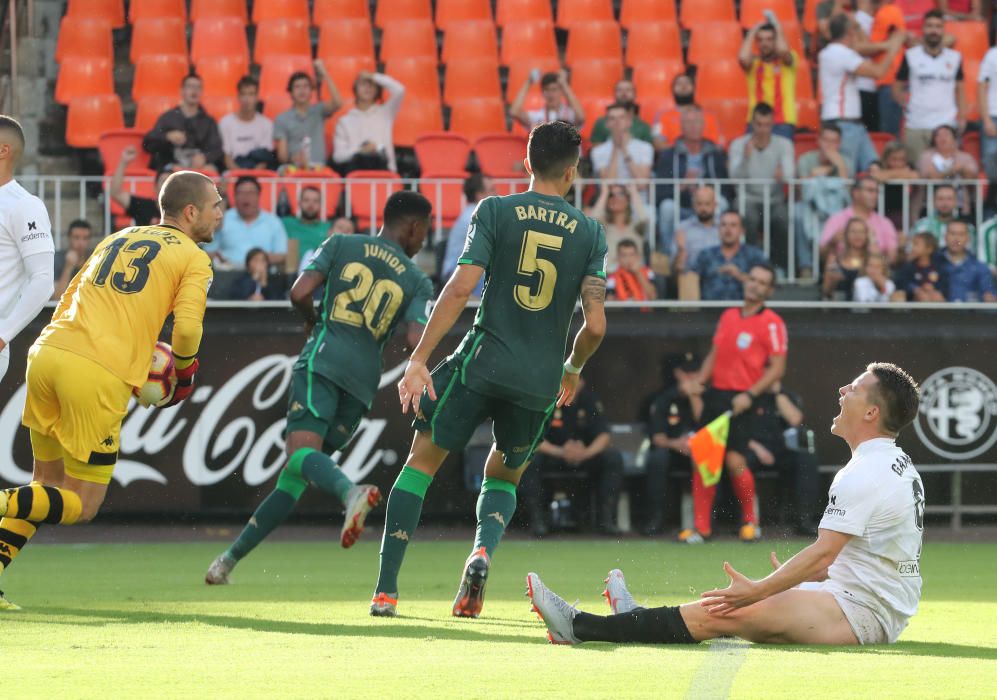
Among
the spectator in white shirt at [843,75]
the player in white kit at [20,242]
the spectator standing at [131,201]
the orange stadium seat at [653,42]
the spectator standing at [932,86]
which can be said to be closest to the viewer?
the player in white kit at [20,242]

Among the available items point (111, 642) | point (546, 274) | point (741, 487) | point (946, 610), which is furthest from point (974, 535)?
point (111, 642)

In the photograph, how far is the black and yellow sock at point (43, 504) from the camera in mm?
6793

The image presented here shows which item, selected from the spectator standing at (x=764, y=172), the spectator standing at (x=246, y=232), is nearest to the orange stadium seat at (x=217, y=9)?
the spectator standing at (x=246, y=232)

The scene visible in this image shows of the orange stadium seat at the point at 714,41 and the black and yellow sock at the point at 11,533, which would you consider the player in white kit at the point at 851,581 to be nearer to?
the black and yellow sock at the point at 11,533

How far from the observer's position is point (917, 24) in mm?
17344

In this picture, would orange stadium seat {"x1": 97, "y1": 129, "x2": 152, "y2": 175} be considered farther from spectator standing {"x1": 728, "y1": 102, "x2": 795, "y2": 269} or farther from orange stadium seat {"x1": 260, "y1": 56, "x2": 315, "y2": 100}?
spectator standing {"x1": 728, "y1": 102, "x2": 795, "y2": 269}

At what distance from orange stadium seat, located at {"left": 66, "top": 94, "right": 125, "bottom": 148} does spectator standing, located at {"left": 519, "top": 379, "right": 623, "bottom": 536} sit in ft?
21.2

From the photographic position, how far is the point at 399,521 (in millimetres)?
7211

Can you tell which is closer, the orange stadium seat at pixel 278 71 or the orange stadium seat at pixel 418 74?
the orange stadium seat at pixel 278 71

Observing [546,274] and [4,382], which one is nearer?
[546,274]

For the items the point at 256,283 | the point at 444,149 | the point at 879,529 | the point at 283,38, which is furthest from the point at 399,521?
the point at 283,38

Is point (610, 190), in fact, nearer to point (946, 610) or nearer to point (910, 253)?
point (910, 253)

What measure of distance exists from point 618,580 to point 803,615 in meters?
0.79

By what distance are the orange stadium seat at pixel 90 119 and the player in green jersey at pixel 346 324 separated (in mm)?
8650
